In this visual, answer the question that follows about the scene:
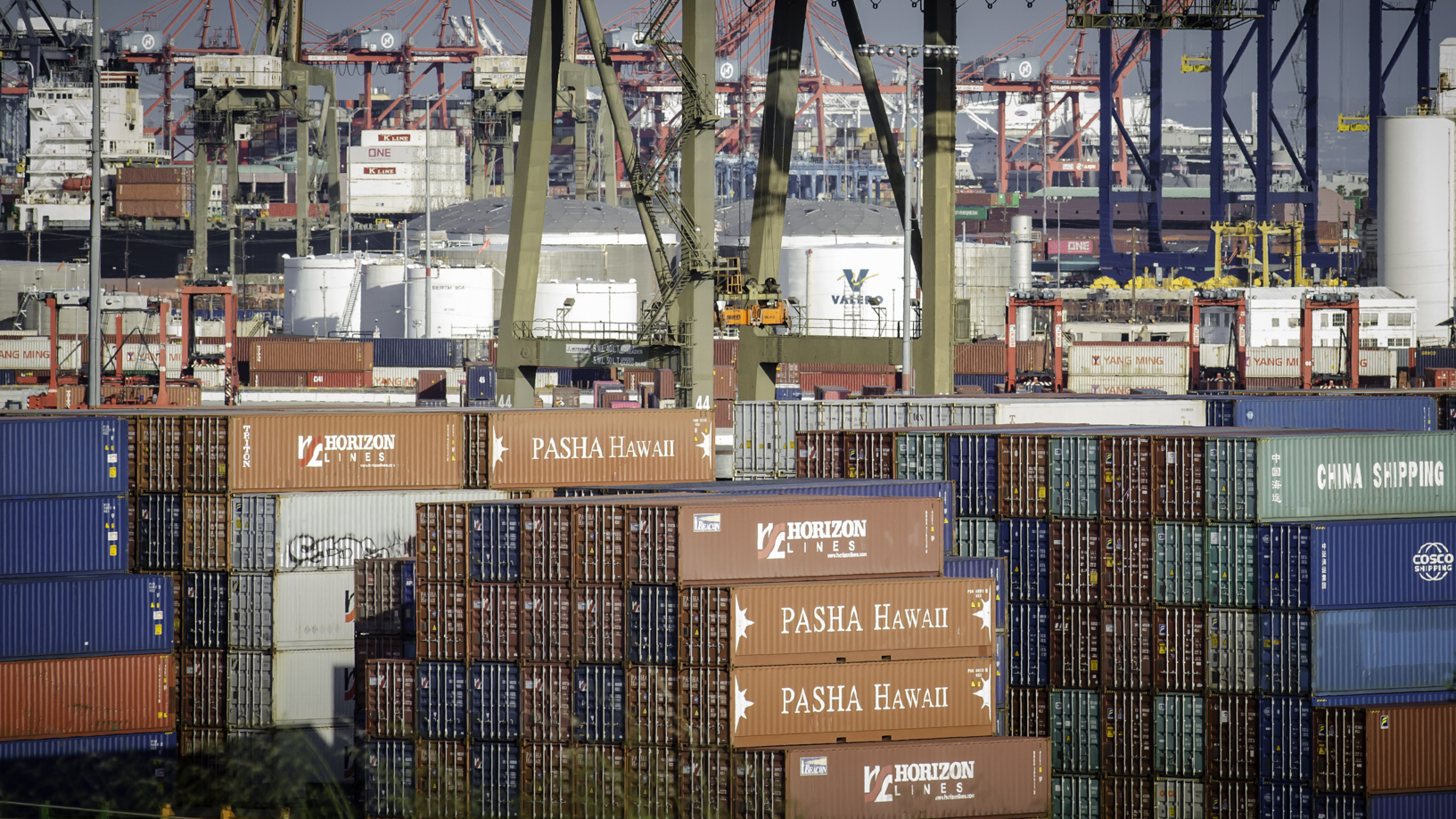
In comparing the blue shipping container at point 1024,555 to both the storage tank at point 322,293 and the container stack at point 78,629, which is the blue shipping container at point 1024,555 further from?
the storage tank at point 322,293

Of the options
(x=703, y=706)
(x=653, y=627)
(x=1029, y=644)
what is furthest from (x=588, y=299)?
(x=703, y=706)

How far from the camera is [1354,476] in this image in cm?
2469

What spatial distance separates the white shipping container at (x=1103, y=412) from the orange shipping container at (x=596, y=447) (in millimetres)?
8977

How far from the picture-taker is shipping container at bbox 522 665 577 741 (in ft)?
67.6

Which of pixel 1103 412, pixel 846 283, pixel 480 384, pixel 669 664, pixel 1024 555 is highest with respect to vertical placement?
pixel 846 283

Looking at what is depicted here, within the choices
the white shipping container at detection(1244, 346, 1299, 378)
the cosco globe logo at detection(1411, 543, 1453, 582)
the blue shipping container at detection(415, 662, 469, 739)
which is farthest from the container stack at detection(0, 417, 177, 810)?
the white shipping container at detection(1244, 346, 1299, 378)

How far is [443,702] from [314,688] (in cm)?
658

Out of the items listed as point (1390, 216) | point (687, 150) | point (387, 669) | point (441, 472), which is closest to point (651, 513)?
point (387, 669)

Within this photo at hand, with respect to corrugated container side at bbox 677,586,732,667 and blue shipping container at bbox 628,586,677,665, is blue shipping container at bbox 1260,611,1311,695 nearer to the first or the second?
corrugated container side at bbox 677,586,732,667

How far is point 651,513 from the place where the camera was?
2045 cm

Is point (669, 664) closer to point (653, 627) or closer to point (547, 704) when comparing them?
point (653, 627)

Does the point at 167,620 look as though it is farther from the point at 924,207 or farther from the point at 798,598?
the point at 924,207

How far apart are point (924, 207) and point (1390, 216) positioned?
78.7m

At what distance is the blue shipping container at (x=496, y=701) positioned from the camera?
20750 mm
